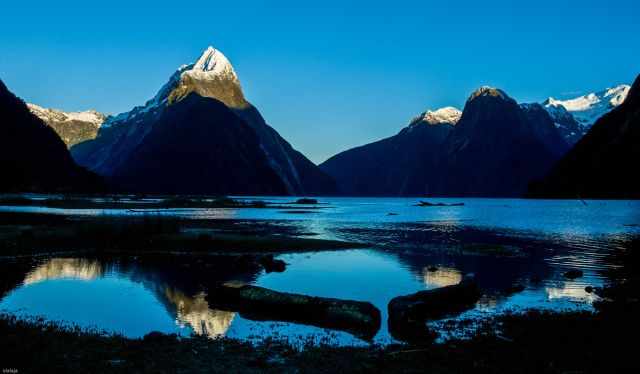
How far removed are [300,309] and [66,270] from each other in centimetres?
2019

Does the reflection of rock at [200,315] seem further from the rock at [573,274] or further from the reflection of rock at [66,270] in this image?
the rock at [573,274]

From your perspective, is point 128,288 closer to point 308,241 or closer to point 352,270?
point 352,270

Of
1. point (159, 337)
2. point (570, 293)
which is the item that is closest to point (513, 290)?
point (570, 293)

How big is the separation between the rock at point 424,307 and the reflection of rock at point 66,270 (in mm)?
20866

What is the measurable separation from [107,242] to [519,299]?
38241 mm

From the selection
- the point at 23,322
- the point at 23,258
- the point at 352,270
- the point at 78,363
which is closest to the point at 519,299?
the point at 352,270

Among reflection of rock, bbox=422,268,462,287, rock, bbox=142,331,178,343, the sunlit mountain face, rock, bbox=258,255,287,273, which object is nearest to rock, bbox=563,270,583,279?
reflection of rock, bbox=422,268,462,287

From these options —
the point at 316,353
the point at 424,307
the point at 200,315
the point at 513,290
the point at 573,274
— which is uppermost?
the point at 573,274

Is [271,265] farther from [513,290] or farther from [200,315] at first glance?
[513,290]

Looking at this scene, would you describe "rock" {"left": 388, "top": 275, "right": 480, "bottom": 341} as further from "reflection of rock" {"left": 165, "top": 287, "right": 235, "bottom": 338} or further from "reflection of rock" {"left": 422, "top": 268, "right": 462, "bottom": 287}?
"reflection of rock" {"left": 165, "top": 287, "right": 235, "bottom": 338}

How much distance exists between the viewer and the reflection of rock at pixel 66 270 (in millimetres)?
32469

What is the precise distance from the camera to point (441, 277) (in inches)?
1355

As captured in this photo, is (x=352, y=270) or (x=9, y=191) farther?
(x=9, y=191)

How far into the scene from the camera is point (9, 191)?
7490 inches
